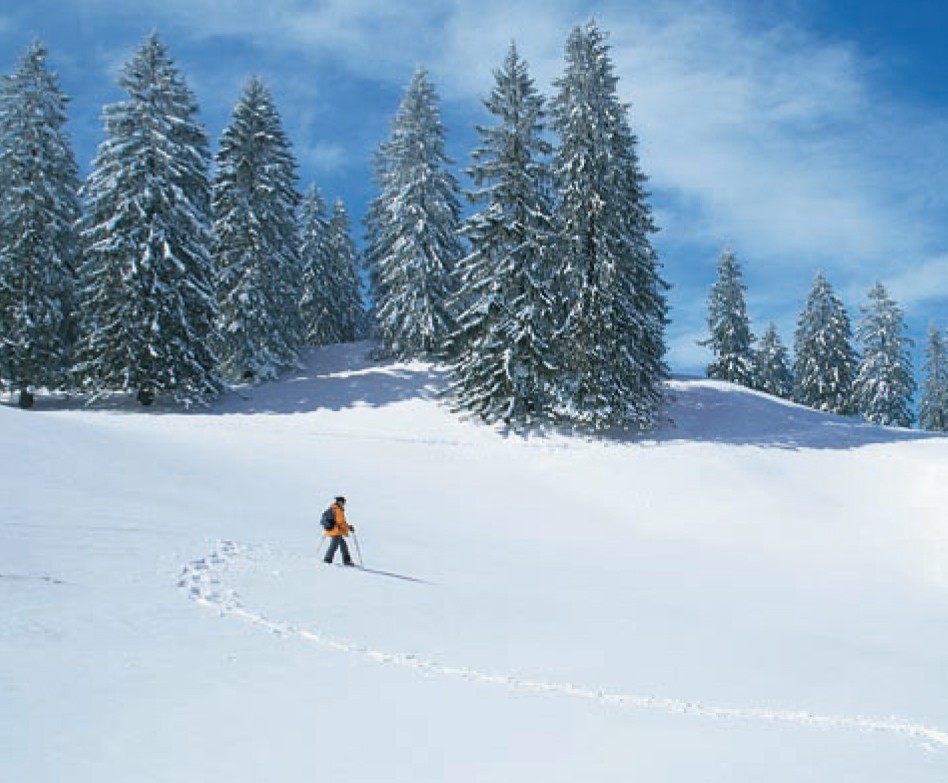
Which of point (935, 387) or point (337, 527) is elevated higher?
point (935, 387)

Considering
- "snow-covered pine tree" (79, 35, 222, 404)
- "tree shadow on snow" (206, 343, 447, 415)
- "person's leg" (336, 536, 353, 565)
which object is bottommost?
"person's leg" (336, 536, 353, 565)

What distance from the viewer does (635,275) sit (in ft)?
102

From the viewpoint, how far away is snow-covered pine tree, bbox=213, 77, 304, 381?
120 feet

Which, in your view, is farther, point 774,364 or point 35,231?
point 774,364

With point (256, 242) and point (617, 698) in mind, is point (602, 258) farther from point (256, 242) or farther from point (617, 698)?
point (617, 698)

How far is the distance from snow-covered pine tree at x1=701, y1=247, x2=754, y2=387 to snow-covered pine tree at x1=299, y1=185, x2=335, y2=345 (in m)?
28.4

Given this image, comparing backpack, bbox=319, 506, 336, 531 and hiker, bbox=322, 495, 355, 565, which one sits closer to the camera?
hiker, bbox=322, 495, 355, 565

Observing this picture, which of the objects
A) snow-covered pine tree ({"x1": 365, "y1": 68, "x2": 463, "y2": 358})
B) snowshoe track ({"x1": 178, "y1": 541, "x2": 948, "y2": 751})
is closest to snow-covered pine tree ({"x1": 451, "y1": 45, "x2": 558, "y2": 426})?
snow-covered pine tree ({"x1": 365, "y1": 68, "x2": 463, "y2": 358})

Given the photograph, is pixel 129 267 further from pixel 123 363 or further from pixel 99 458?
pixel 99 458

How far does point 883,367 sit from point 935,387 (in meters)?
8.38

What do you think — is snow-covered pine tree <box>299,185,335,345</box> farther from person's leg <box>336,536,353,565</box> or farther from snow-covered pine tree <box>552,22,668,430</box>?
person's leg <box>336,536,353,565</box>

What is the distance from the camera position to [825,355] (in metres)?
53.7

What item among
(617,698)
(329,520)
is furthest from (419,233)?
(617,698)

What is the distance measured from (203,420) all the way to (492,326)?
38.0 ft
